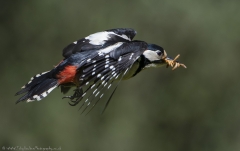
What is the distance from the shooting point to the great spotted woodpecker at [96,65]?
371 cm

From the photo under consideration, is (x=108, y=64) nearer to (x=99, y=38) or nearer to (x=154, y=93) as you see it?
(x=99, y=38)

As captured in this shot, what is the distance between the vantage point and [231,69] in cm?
741

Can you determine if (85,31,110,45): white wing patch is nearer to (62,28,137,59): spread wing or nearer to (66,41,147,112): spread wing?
(62,28,137,59): spread wing

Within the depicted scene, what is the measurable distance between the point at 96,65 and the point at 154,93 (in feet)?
12.2

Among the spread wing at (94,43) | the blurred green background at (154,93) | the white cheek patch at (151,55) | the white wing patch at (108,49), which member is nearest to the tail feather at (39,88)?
the spread wing at (94,43)

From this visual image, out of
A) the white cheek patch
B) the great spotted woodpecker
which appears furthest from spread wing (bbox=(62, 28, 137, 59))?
the white cheek patch

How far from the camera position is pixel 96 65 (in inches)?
147

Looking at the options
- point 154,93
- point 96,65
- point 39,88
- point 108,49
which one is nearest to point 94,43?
point 108,49

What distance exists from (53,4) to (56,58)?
0.89 metres

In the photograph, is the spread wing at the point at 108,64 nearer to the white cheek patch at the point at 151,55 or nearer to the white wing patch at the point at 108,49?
the white wing patch at the point at 108,49

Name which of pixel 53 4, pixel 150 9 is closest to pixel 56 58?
pixel 53 4

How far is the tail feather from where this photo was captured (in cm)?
389

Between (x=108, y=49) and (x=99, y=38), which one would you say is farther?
(x=99, y=38)

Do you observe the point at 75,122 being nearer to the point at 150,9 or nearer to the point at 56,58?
the point at 56,58
